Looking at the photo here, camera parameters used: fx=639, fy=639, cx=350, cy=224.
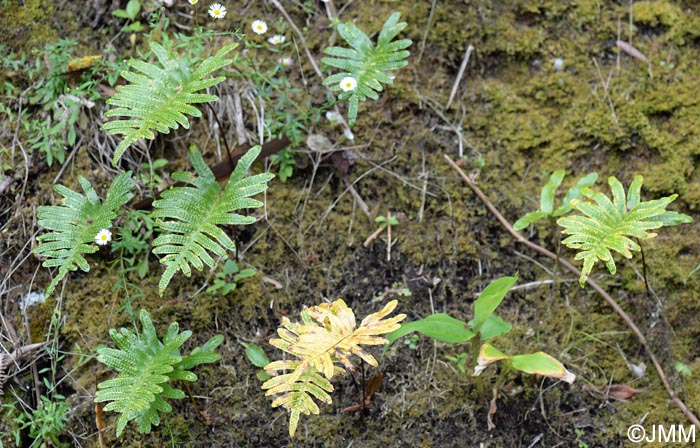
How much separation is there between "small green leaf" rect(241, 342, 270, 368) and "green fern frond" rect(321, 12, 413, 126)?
3.35ft

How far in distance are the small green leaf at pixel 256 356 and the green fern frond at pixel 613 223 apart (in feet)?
4.11

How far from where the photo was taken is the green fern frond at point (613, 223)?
7.27 ft

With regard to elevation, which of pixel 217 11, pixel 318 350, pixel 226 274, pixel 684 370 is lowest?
pixel 684 370

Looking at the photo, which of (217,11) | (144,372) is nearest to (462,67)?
(217,11)

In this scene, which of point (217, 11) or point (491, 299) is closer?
point (491, 299)

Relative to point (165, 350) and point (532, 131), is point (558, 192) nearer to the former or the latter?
point (532, 131)

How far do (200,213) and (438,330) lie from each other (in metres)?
1.00

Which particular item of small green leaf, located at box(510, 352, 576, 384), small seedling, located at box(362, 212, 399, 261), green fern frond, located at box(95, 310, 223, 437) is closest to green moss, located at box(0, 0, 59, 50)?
green fern frond, located at box(95, 310, 223, 437)

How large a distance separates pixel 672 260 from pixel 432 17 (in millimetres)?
1650

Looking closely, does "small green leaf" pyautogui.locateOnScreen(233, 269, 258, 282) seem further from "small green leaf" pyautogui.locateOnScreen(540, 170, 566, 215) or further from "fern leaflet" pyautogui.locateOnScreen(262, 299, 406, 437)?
"small green leaf" pyautogui.locateOnScreen(540, 170, 566, 215)

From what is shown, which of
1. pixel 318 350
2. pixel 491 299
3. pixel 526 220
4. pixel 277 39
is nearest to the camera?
pixel 318 350

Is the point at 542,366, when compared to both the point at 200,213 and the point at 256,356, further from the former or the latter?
the point at 200,213

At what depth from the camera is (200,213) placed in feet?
7.97

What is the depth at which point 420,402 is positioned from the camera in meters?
2.60
